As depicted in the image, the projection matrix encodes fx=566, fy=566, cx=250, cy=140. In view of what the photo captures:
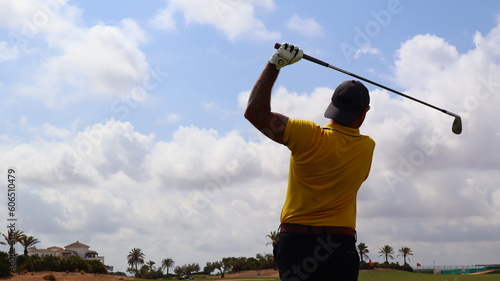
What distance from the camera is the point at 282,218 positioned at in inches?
166

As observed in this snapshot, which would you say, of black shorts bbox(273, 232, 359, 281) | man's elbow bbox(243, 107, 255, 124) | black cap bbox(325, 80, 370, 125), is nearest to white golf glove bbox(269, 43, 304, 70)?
man's elbow bbox(243, 107, 255, 124)

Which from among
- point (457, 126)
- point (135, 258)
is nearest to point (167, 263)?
point (135, 258)

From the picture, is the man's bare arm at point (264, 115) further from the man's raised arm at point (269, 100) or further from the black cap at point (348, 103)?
the black cap at point (348, 103)

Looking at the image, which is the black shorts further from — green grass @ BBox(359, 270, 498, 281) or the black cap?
green grass @ BBox(359, 270, 498, 281)

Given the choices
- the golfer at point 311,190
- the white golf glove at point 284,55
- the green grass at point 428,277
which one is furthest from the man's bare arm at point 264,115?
the green grass at point 428,277

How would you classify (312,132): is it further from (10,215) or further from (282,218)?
(10,215)

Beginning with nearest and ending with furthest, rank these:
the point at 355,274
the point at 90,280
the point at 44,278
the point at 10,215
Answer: the point at 355,274 → the point at 10,215 → the point at 44,278 → the point at 90,280

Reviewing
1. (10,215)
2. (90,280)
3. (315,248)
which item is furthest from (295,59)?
(90,280)

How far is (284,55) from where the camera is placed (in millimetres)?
4141

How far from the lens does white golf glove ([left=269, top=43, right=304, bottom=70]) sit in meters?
4.14

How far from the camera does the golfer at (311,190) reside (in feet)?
13.3

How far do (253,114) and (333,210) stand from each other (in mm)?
918

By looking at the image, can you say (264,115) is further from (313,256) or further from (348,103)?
(313,256)

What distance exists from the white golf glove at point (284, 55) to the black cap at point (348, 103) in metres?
0.54
